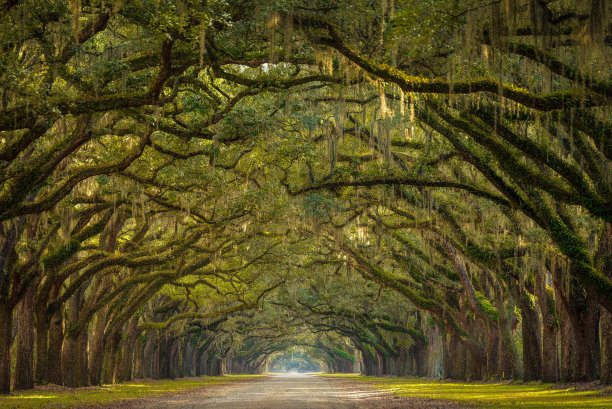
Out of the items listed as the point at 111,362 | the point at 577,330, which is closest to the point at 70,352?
the point at 111,362

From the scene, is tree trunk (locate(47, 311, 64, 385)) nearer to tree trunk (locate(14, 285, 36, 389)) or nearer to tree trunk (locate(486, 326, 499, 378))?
tree trunk (locate(14, 285, 36, 389))

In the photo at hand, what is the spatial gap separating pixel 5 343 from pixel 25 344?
1.85 meters

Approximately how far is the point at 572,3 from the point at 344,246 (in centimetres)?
1981

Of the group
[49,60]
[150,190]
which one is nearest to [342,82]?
[49,60]

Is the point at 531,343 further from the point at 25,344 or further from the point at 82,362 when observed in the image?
the point at 25,344

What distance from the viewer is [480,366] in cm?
3372

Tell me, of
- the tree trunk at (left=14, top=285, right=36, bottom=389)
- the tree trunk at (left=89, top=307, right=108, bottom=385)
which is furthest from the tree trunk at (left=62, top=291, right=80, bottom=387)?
the tree trunk at (left=14, top=285, right=36, bottom=389)

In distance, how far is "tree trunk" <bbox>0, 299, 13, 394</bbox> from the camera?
19969 mm

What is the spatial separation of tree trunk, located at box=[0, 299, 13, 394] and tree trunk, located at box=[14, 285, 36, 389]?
1.36 m

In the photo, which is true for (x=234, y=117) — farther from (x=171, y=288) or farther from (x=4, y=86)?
(x=171, y=288)

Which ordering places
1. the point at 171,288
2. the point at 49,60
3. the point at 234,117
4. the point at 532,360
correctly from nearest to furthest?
the point at 49,60 < the point at 234,117 < the point at 532,360 < the point at 171,288

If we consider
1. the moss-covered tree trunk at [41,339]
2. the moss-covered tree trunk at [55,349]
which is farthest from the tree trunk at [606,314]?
the moss-covered tree trunk at [55,349]

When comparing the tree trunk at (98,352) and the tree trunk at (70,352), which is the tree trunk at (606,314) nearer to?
the tree trunk at (70,352)

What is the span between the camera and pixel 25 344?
864 inches
